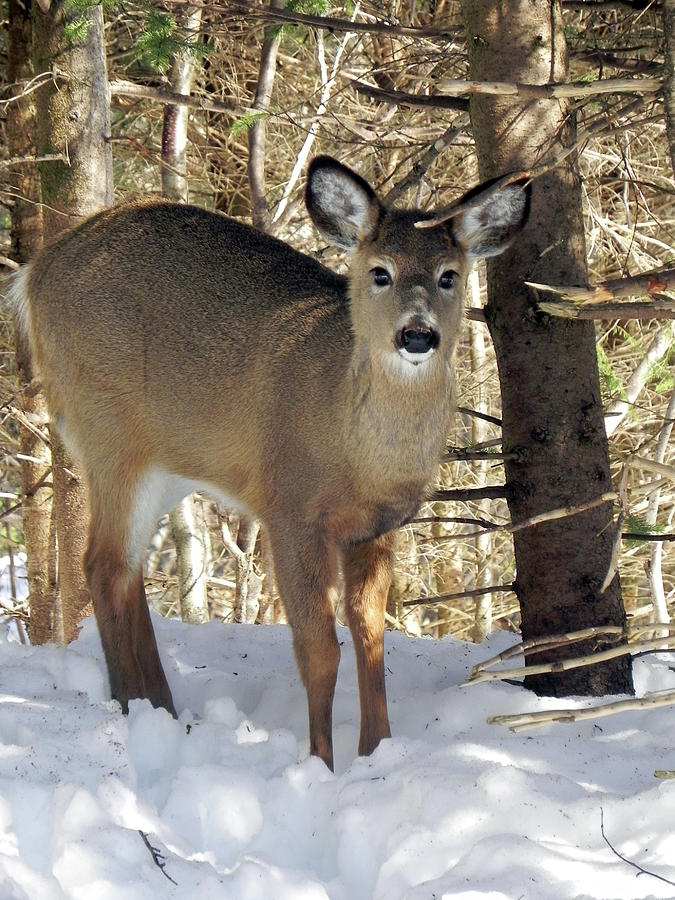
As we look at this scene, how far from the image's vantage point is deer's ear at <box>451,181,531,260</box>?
476 cm

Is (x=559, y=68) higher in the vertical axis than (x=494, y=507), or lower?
higher

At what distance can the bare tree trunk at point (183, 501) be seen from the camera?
9.38m

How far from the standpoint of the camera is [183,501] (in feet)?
32.3

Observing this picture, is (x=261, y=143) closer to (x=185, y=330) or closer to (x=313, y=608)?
(x=185, y=330)

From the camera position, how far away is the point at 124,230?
18.4ft

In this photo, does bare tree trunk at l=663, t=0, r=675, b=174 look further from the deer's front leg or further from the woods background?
the deer's front leg

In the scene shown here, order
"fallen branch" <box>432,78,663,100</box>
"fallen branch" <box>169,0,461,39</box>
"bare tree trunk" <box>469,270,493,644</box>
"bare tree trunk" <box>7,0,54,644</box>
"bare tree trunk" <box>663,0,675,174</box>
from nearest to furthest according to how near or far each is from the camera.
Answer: "fallen branch" <box>432,78,663,100</box> → "bare tree trunk" <box>663,0,675,174</box> → "fallen branch" <box>169,0,461,39</box> → "bare tree trunk" <box>7,0,54,644</box> → "bare tree trunk" <box>469,270,493,644</box>

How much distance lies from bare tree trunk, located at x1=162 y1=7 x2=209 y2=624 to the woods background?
2 cm

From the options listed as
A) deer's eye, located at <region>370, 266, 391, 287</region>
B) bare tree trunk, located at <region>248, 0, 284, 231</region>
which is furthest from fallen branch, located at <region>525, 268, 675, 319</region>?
bare tree trunk, located at <region>248, 0, 284, 231</region>

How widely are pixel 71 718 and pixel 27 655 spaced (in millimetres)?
1125

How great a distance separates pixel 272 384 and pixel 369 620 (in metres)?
1.12

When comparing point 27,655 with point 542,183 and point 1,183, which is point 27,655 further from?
point 1,183

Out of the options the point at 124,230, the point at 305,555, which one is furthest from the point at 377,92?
the point at 305,555

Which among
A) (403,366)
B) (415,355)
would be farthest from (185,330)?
(415,355)
